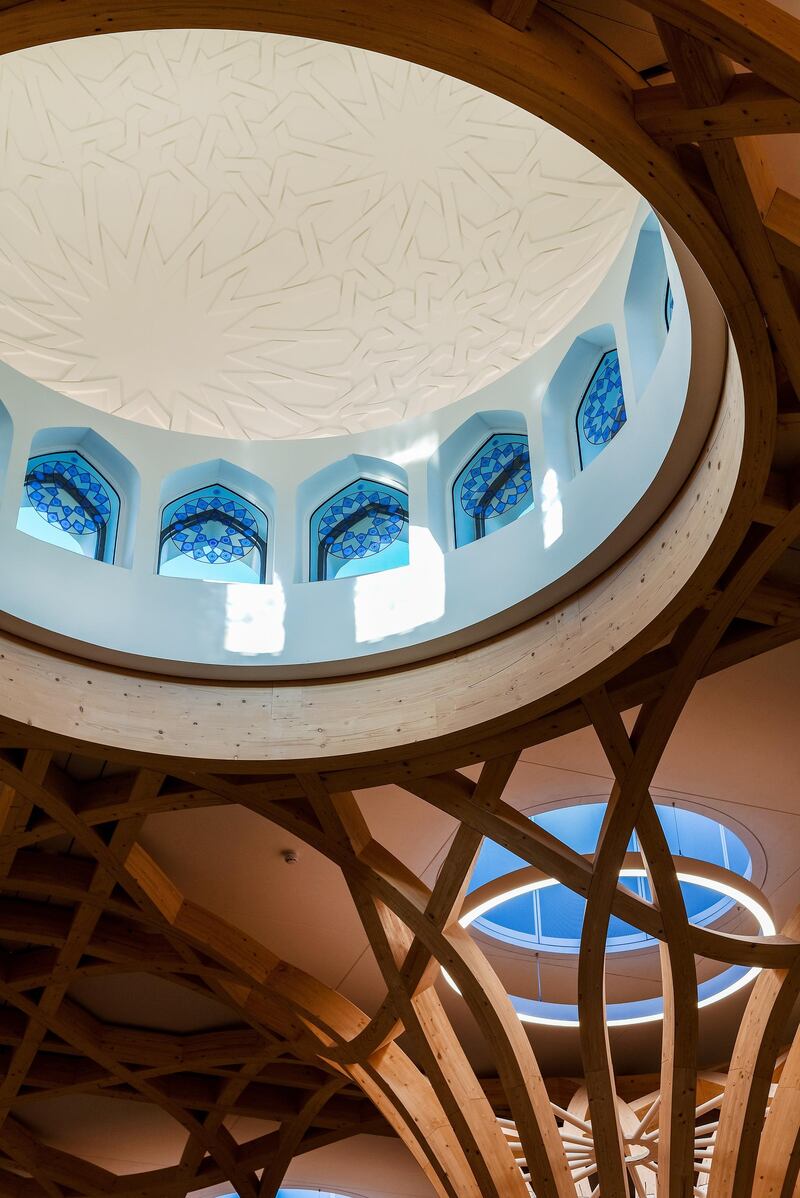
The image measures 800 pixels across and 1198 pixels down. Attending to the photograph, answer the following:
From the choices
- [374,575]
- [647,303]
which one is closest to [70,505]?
[374,575]

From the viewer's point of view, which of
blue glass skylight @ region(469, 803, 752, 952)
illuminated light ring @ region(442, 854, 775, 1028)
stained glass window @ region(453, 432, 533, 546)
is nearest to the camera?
stained glass window @ region(453, 432, 533, 546)

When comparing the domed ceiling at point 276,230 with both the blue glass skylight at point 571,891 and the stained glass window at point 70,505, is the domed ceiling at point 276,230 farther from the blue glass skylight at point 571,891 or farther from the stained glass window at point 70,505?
the blue glass skylight at point 571,891

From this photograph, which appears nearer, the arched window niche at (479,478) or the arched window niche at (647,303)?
the arched window niche at (647,303)

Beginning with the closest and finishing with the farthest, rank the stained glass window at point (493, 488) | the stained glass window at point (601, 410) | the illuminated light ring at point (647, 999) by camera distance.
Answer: the stained glass window at point (601, 410) < the stained glass window at point (493, 488) < the illuminated light ring at point (647, 999)

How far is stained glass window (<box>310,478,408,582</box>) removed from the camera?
15211 mm

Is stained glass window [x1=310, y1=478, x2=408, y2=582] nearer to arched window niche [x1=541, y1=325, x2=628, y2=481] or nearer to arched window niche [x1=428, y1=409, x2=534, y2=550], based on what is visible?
arched window niche [x1=428, y1=409, x2=534, y2=550]

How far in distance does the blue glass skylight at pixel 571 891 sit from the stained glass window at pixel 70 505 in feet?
23.6

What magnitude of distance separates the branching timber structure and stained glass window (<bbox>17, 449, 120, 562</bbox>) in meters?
2.15

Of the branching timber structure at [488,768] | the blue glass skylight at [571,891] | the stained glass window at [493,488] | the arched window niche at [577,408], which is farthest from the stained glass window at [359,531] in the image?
the blue glass skylight at [571,891]

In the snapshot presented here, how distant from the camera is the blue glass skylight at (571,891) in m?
18.8

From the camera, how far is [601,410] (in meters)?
13.7

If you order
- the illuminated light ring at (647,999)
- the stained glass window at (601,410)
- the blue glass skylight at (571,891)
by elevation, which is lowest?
the illuminated light ring at (647,999)

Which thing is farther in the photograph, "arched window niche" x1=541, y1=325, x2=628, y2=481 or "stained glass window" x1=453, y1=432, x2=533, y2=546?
"stained glass window" x1=453, y1=432, x2=533, y2=546

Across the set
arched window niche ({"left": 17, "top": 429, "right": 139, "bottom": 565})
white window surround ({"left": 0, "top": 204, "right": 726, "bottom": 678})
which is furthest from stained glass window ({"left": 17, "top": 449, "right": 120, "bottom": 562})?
white window surround ({"left": 0, "top": 204, "right": 726, "bottom": 678})
